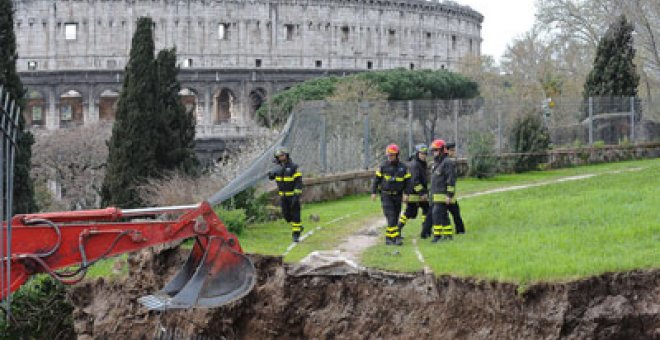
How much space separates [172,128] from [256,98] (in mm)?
44570

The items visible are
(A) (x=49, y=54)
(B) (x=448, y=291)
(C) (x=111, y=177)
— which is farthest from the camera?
(A) (x=49, y=54)

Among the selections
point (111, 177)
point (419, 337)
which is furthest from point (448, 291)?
point (111, 177)

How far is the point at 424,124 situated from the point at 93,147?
2724cm

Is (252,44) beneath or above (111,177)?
above

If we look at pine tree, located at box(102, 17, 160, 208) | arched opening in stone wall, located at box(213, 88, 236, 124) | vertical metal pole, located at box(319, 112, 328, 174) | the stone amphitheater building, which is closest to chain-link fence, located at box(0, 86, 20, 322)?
vertical metal pole, located at box(319, 112, 328, 174)

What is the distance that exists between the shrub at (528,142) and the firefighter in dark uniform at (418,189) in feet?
44.9

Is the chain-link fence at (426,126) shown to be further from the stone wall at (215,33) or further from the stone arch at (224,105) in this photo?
the stone wall at (215,33)

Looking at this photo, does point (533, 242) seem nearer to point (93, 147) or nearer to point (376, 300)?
point (376, 300)

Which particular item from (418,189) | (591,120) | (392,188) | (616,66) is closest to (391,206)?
(392,188)

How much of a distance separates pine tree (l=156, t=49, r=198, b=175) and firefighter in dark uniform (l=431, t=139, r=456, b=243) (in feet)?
54.4

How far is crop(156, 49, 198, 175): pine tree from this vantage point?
3250 centimetres

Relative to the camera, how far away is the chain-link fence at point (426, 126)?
74.8ft

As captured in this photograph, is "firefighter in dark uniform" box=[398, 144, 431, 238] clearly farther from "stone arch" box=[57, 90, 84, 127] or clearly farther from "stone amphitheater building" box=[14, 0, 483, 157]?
"stone arch" box=[57, 90, 84, 127]

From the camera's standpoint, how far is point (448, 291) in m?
11.5
